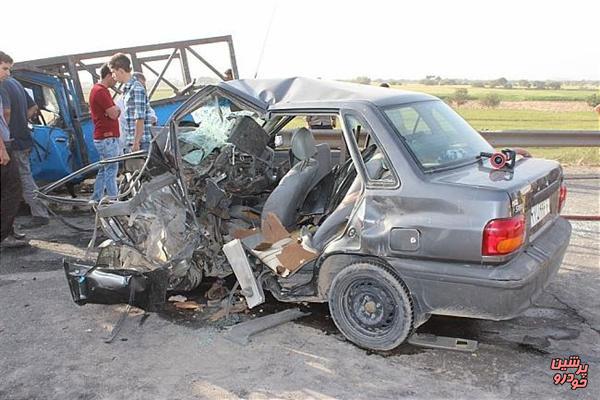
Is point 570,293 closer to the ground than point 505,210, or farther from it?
closer to the ground

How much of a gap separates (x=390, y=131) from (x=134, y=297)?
81.7 inches

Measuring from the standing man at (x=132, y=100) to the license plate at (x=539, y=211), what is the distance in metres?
4.45

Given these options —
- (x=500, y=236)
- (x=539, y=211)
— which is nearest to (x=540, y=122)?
(x=539, y=211)

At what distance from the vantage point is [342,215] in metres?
3.75

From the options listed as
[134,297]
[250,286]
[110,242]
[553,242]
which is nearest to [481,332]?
[553,242]

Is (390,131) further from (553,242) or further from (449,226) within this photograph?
(553,242)

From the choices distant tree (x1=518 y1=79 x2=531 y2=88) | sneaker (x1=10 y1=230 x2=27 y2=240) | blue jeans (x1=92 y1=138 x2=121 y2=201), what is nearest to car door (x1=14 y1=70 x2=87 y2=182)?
blue jeans (x1=92 y1=138 x2=121 y2=201)

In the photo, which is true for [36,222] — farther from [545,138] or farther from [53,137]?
[545,138]

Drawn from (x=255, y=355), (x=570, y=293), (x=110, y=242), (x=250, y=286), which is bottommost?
(x=570, y=293)

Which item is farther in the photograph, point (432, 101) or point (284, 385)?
point (432, 101)

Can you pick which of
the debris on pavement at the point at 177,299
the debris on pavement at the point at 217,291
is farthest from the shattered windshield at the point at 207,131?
the debris on pavement at the point at 177,299

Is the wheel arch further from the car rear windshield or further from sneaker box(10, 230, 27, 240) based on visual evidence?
sneaker box(10, 230, 27, 240)

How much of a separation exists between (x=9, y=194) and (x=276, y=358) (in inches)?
157

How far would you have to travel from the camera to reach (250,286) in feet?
13.1
